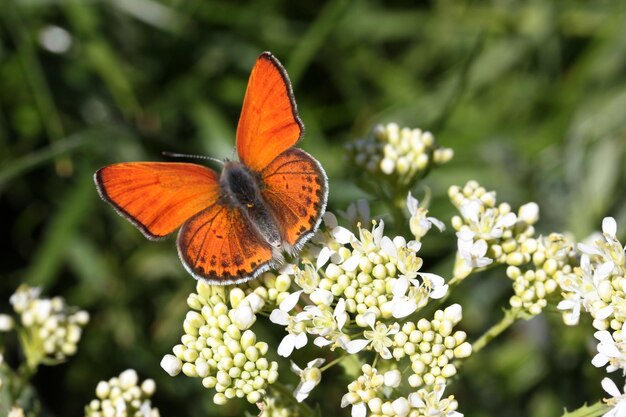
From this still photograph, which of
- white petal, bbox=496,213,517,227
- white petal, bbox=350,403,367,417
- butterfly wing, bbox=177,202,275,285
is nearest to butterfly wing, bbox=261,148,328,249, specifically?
butterfly wing, bbox=177,202,275,285

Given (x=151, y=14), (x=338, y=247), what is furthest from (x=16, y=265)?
(x=338, y=247)

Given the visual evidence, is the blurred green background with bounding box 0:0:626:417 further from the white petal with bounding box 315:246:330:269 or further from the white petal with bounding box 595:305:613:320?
the white petal with bounding box 315:246:330:269

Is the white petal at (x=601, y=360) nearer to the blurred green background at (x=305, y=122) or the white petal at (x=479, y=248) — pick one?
the white petal at (x=479, y=248)

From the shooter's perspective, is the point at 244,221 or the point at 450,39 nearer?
the point at 244,221

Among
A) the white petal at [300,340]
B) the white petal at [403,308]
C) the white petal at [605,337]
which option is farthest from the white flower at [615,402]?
the white petal at [300,340]

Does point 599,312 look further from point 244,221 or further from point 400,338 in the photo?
point 244,221

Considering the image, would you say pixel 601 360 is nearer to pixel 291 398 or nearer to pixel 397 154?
pixel 291 398
